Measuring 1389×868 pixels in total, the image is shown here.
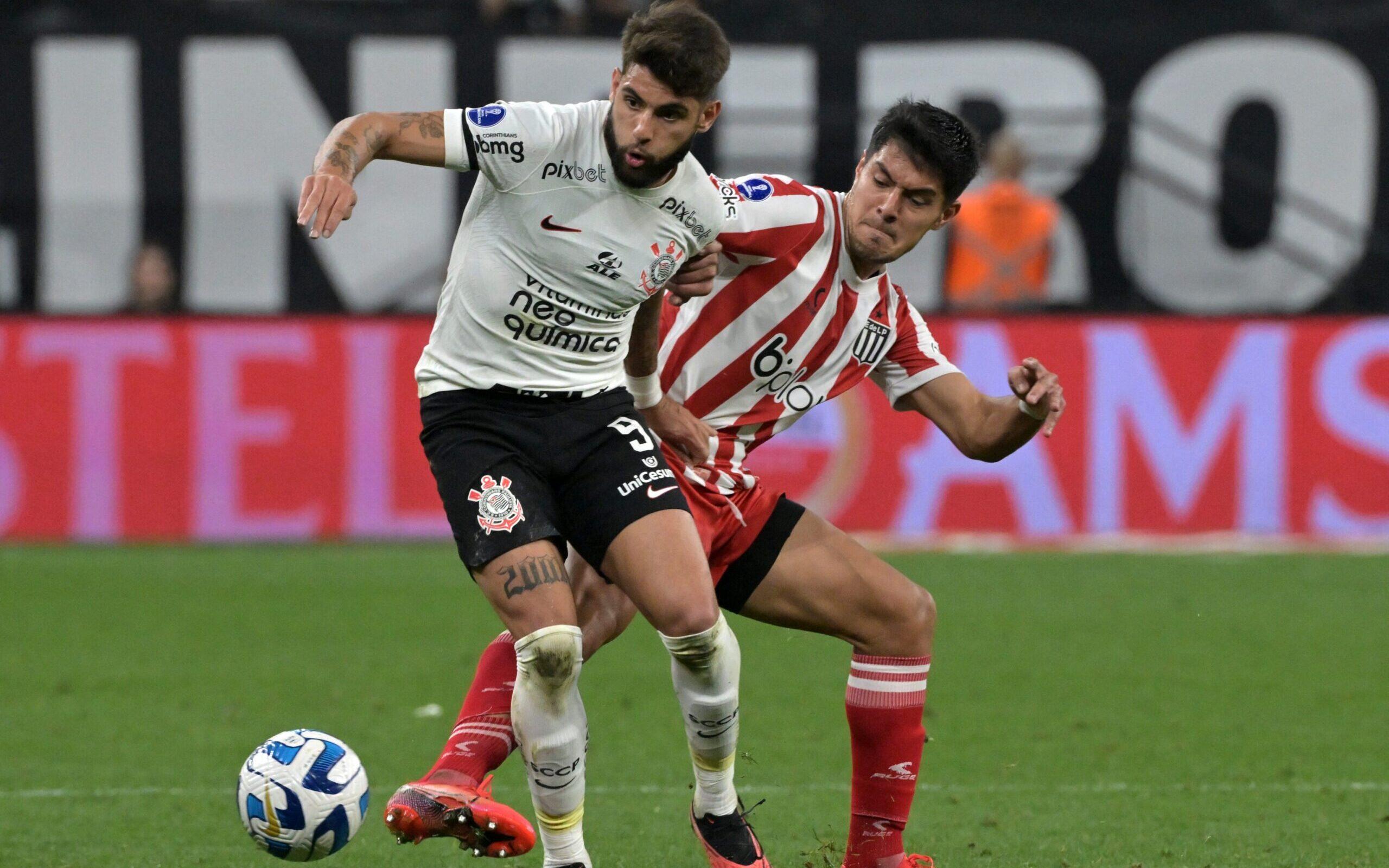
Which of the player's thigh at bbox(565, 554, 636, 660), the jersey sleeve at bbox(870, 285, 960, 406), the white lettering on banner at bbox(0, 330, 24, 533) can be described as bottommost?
the white lettering on banner at bbox(0, 330, 24, 533)

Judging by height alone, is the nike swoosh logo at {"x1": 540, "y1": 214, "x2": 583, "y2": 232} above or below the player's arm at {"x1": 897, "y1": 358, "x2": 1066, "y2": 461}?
above

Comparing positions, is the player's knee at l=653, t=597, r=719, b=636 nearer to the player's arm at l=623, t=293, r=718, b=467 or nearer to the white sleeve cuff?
the player's arm at l=623, t=293, r=718, b=467

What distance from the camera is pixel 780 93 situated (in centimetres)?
1493

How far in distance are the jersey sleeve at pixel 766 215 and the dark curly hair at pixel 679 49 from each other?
20.6 inches

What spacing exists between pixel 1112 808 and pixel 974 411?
52.6 inches

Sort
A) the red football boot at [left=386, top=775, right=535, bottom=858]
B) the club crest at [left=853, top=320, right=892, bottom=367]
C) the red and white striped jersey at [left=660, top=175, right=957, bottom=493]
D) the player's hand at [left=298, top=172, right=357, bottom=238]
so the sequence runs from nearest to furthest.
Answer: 1. the player's hand at [left=298, top=172, right=357, bottom=238]
2. the red football boot at [left=386, top=775, right=535, bottom=858]
3. the red and white striped jersey at [left=660, top=175, right=957, bottom=493]
4. the club crest at [left=853, top=320, right=892, bottom=367]

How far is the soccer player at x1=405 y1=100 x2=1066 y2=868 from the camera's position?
4.98 m

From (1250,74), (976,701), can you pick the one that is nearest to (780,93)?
(1250,74)

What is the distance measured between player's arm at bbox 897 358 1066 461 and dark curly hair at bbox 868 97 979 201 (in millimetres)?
557

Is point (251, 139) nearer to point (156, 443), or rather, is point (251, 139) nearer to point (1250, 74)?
point (156, 443)

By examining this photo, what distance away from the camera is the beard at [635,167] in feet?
15.2

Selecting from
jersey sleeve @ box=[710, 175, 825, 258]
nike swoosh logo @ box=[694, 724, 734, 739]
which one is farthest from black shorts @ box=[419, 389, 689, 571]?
jersey sleeve @ box=[710, 175, 825, 258]

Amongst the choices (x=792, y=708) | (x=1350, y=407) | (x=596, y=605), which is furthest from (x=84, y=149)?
(x=596, y=605)

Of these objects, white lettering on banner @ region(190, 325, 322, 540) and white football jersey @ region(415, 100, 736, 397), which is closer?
white football jersey @ region(415, 100, 736, 397)
